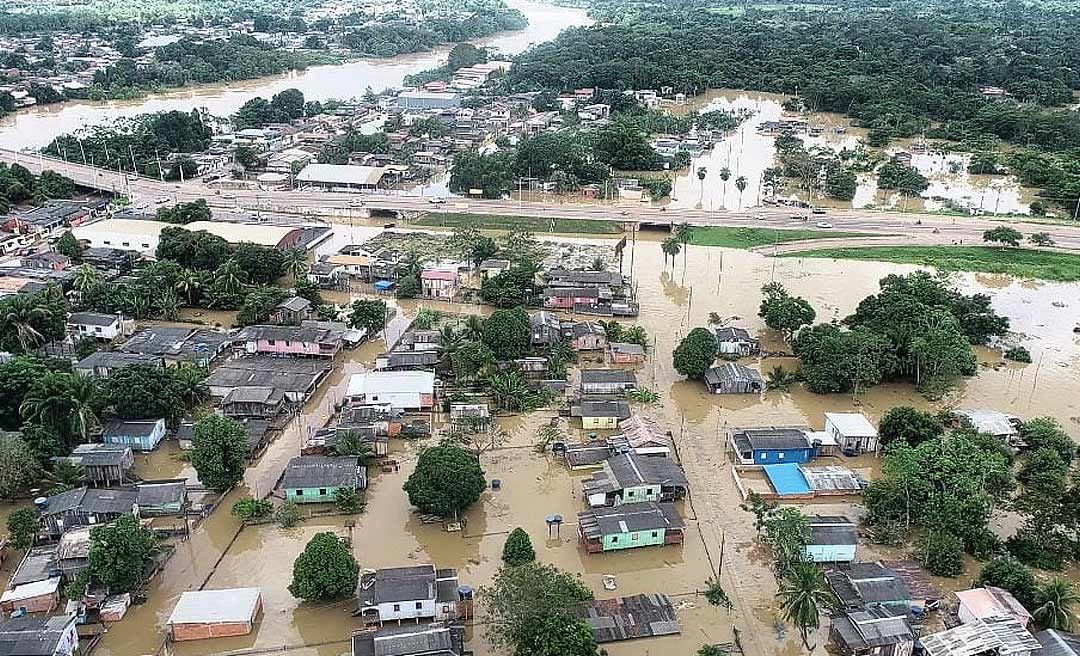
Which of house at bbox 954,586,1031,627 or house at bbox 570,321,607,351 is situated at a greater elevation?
house at bbox 570,321,607,351

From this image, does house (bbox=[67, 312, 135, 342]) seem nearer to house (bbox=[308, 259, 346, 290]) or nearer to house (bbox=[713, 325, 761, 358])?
house (bbox=[308, 259, 346, 290])

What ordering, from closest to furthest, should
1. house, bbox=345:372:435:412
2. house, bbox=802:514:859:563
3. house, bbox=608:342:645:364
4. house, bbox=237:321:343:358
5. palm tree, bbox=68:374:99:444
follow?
house, bbox=802:514:859:563 → palm tree, bbox=68:374:99:444 → house, bbox=345:372:435:412 → house, bbox=237:321:343:358 → house, bbox=608:342:645:364

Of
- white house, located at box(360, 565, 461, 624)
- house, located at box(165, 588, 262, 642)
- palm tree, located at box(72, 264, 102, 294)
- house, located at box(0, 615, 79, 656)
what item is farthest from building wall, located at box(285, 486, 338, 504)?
palm tree, located at box(72, 264, 102, 294)

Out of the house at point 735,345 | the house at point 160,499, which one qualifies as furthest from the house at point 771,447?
the house at point 160,499

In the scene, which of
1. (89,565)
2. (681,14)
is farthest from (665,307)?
(681,14)

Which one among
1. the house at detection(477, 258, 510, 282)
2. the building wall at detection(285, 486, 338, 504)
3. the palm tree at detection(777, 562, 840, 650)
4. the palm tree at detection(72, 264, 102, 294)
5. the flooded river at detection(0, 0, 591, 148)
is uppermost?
the flooded river at detection(0, 0, 591, 148)

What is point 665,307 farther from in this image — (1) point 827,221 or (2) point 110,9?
(2) point 110,9

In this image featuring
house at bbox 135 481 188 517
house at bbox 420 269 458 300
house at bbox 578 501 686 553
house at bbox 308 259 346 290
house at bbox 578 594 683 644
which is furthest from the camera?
house at bbox 308 259 346 290
